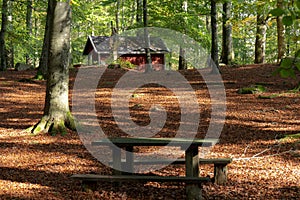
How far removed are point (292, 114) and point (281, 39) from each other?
1027 cm

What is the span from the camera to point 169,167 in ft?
21.9

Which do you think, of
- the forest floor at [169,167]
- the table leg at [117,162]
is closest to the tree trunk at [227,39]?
the forest floor at [169,167]

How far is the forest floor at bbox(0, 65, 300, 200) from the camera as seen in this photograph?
5.43m

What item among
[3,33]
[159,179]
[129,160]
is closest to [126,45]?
[3,33]

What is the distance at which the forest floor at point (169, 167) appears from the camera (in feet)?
17.8

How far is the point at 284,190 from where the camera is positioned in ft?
17.9

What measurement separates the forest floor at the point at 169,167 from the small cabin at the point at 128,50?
75.9 ft

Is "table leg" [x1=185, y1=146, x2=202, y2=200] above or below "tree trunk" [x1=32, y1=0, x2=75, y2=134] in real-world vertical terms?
below

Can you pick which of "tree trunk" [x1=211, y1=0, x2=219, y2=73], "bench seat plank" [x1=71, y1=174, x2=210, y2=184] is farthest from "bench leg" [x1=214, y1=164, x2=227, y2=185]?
"tree trunk" [x1=211, y1=0, x2=219, y2=73]

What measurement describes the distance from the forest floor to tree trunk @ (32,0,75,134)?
1.23ft

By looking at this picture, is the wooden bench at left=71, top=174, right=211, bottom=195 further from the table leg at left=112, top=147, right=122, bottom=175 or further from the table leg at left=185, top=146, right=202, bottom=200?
the table leg at left=112, top=147, right=122, bottom=175

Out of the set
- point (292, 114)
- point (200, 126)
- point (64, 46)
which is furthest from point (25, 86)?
point (292, 114)

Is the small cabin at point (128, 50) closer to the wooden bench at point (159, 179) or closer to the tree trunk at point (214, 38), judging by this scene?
the tree trunk at point (214, 38)

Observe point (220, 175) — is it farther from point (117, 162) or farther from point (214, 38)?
point (214, 38)
